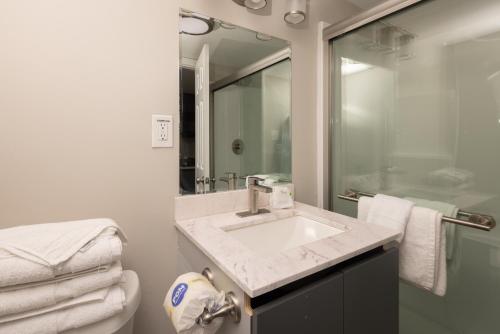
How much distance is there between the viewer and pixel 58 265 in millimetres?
586

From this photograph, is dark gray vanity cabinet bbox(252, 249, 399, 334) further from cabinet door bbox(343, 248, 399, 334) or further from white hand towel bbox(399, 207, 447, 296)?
white hand towel bbox(399, 207, 447, 296)

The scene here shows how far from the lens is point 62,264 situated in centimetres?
59

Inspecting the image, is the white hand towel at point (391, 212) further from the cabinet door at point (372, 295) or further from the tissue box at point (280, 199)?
the tissue box at point (280, 199)

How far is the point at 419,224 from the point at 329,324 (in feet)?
2.00

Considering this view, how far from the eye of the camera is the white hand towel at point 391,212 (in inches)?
40.3

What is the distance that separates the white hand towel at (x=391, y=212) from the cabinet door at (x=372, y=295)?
161mm

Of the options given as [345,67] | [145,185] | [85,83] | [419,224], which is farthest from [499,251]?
[85,83]

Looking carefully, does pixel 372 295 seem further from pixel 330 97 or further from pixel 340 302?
pixel 330 97

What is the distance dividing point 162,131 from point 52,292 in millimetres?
610

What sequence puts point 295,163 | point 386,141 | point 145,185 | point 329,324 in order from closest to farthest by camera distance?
point 329,324, point 145,185, point 386,141, point 295,163

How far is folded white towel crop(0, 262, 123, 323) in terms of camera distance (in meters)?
0.56

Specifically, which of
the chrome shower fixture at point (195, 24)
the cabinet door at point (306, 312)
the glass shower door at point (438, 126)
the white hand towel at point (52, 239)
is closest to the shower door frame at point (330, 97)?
the glass shower door at point (438, 126)

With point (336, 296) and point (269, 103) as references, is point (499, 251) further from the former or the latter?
point (269, 103)

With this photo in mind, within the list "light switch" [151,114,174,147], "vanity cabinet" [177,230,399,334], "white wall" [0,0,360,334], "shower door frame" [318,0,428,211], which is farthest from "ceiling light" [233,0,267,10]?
"vanity cabinet" [177,230,399,334]
